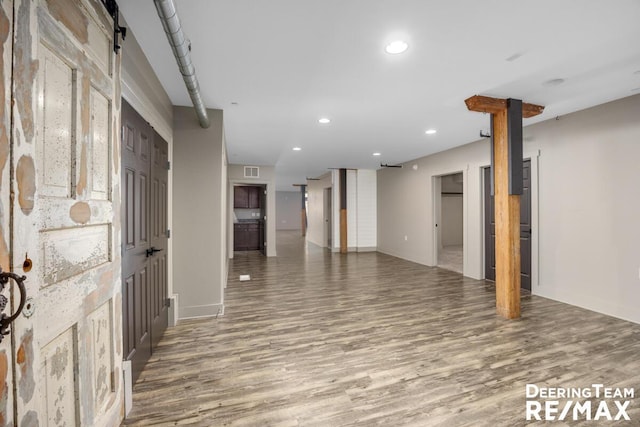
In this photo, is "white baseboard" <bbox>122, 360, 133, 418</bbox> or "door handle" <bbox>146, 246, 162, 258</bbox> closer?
"white baseboard" <bbox>122, 360, 133, 418</bbox>

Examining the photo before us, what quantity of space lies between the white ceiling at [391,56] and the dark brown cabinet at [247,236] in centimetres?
532

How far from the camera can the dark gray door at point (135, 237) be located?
1.88 meters

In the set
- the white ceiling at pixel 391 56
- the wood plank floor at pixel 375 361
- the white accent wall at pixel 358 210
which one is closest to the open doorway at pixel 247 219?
the white accent wall at pixel 358 210

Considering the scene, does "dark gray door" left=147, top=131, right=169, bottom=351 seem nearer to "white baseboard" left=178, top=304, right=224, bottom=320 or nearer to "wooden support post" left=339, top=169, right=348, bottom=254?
"white baseboard" left=178, top=304, right=224, bottom=320

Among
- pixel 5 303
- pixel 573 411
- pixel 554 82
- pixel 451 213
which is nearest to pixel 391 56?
pixel 554 82

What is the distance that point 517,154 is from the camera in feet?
10.7

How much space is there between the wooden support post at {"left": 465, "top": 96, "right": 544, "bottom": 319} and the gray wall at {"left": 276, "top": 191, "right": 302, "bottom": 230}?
13.9m

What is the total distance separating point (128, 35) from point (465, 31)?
238cm

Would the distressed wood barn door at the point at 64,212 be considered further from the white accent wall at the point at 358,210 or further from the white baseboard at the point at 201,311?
the white accent wall at the point at 358,210

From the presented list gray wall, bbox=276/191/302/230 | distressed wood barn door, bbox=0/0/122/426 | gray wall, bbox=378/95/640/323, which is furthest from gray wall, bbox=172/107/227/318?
gray wall, bbox=276/191/302/230

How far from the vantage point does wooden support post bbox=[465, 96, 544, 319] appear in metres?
3.24

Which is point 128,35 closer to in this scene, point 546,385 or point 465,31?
point 465,31

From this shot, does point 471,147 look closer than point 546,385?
No

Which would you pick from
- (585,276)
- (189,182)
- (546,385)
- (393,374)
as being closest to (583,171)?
(585,276)
